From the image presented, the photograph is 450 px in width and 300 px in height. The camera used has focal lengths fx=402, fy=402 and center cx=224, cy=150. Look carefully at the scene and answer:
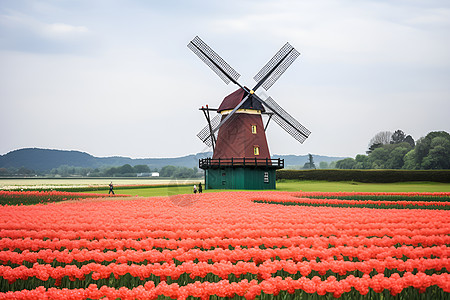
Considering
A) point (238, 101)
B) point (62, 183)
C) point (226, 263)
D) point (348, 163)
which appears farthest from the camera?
point (348, 163)

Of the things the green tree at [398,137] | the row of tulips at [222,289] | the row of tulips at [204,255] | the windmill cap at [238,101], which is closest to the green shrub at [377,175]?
the windmill cap at [238,101]

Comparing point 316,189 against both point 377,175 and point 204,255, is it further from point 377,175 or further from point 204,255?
point 204,255

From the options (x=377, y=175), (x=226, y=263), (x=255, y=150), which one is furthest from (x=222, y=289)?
(x=377, y=175)

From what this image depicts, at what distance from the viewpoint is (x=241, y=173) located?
40281mm

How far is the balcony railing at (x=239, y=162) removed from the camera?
1577 inches

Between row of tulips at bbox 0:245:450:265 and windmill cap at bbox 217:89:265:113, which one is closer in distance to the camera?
row of tulips at bbox 0:245:450:265

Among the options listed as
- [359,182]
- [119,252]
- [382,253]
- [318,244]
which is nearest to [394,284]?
[382,253]

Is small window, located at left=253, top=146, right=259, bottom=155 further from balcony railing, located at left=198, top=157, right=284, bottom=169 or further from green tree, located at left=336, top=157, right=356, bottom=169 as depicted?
green tree, located at left=336, top=157, right=356, bottom=169

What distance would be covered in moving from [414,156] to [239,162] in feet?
205

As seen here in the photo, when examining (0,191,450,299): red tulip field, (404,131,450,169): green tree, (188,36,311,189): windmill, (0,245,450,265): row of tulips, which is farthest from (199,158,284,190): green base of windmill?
(404,131,450,169): green tree

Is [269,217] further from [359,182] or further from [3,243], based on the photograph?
[359,182]

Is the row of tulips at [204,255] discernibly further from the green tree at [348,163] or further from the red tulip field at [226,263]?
the green tree at [348,163]

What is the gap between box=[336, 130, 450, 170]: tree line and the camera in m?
81.8

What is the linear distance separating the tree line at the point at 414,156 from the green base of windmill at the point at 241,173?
2126 inches
